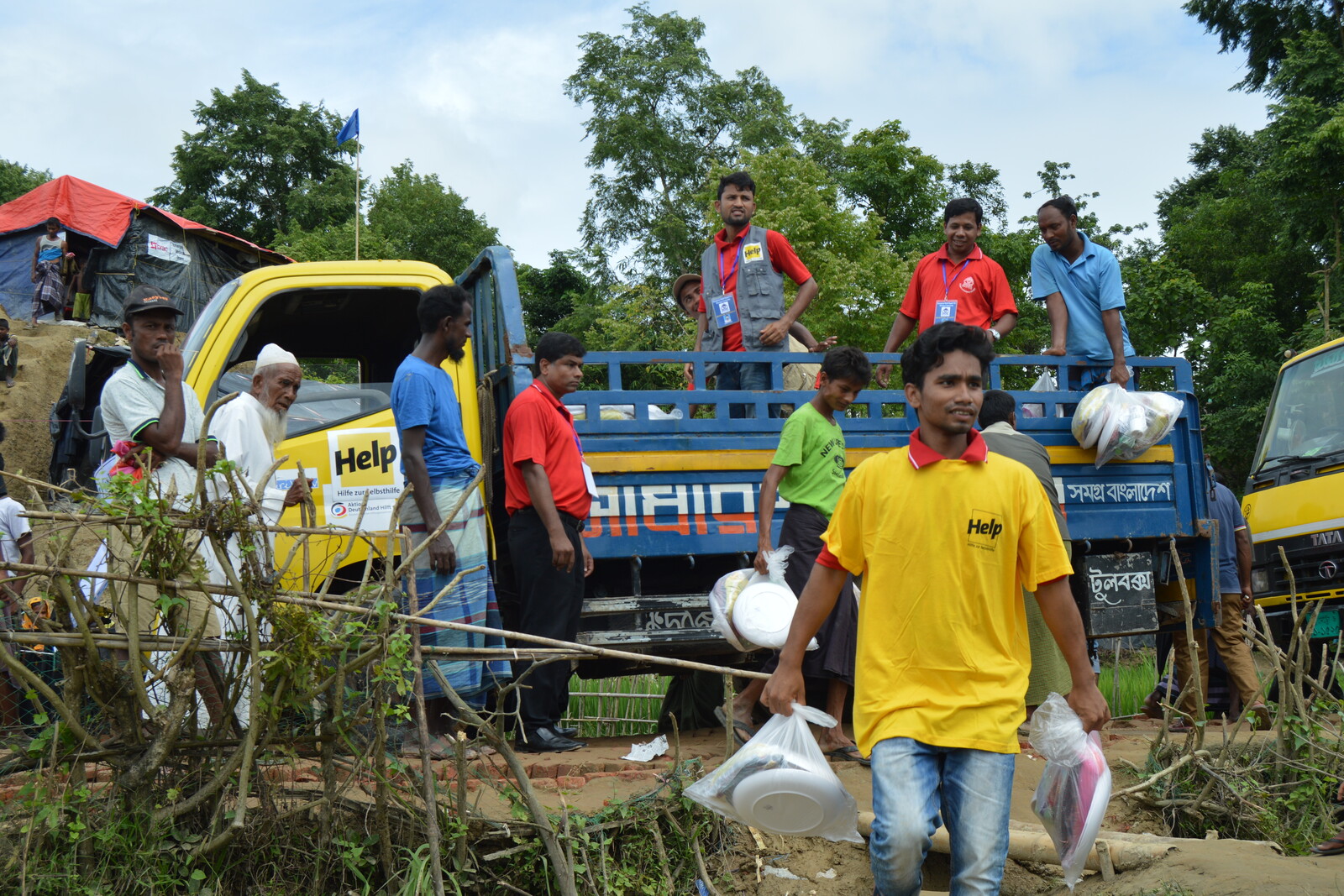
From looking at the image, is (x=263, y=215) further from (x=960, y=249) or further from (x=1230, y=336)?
(x=960, y=249)

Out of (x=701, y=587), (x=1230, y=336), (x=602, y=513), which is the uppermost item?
(x=1230, y=336)

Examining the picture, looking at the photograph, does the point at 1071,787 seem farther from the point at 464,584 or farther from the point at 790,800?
the point at 464,584

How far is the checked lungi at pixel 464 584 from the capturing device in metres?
4.25

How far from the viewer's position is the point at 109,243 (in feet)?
60.0

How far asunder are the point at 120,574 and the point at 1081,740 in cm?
250

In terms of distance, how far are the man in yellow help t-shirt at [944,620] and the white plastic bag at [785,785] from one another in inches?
3.4

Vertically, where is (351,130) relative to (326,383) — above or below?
above

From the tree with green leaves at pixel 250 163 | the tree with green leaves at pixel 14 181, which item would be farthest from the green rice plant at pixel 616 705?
the tree with green leaves at pixel 14 181

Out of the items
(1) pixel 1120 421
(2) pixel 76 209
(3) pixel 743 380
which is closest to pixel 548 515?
(3) pixel 743 380

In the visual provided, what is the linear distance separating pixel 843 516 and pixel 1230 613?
4710mm

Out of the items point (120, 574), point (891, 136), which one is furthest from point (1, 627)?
point (891, 136)

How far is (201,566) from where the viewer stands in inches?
114

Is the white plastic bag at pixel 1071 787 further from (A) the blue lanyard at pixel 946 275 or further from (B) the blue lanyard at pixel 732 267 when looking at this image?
(B) the blue lanyard at pixel 732 267

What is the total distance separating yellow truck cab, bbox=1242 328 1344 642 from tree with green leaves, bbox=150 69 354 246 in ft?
83.5
